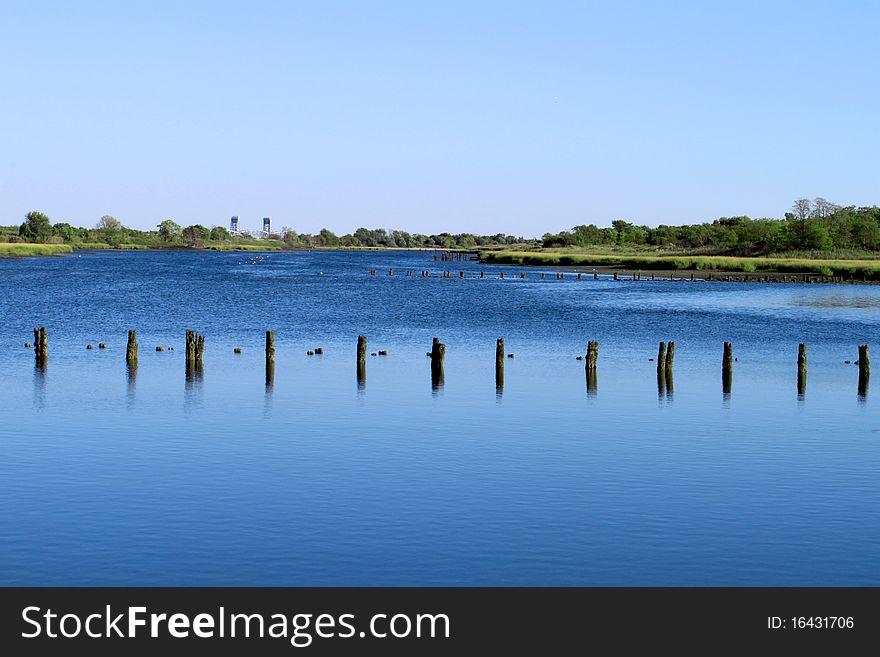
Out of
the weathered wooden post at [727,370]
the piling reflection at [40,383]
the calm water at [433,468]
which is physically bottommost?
the calm water at [433,468]

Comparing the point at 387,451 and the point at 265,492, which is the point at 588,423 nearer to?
the point at 387,451

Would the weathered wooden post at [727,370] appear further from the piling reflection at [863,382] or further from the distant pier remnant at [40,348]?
the distant pier remnant at [40,348]

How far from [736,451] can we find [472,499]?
32.9ft

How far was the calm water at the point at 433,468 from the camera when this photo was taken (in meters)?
21.6

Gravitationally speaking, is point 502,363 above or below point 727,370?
above

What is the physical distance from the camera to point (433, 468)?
1183 inches

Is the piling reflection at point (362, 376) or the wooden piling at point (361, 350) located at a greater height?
the wooden piling at point (361, 350)

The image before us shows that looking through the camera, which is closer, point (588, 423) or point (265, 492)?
point (265, 492)

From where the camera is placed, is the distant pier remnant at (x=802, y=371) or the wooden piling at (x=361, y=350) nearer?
the distant pier remnant at (x=802, y=371)

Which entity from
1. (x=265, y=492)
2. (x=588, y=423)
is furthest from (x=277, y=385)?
(x=265, y=492)

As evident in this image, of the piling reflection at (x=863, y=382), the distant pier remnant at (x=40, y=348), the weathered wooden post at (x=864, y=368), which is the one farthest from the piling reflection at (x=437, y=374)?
the distant pier remnant at (x=40, y=348)

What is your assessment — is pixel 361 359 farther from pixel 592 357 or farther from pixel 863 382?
pixel 863 382

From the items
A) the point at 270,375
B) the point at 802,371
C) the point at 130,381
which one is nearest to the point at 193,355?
the point at 130,381
